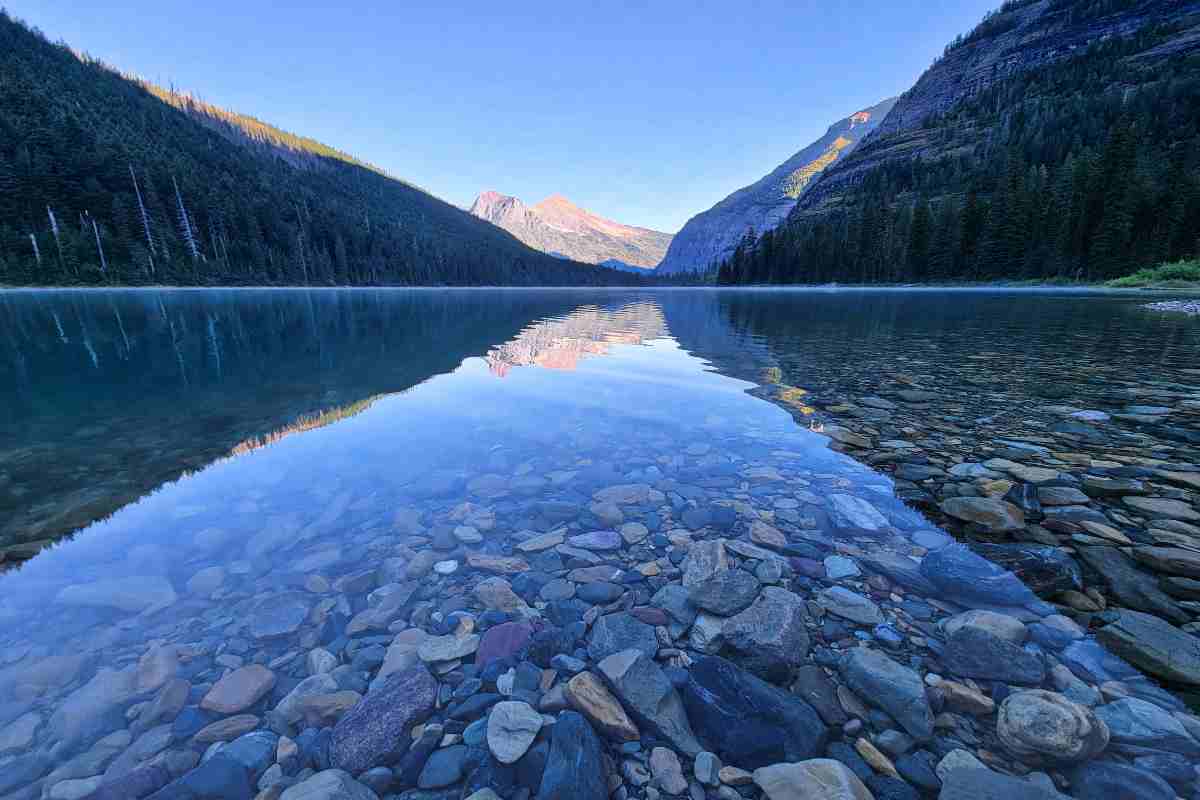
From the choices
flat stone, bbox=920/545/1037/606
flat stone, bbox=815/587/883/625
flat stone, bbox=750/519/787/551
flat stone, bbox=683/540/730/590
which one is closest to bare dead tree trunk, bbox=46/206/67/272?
flat stone, bbox=683/540/730/590

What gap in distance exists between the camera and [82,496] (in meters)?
6.14

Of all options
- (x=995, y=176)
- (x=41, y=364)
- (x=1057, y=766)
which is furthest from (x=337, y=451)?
(x=995, y=176)

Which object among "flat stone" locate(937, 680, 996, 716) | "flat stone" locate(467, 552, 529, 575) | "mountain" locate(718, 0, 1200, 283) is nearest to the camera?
"flat stone" locate(937, 680, 996, 716)

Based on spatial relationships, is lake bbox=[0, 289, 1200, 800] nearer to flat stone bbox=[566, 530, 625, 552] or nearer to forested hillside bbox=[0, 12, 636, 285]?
flat stone bbox=[566, 530, 625, 552]

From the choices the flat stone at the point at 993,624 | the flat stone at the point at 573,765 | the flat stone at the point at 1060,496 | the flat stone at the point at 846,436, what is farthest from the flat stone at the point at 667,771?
the flat stone at the point at 846,436

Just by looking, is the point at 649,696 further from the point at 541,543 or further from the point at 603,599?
the point at 541,543

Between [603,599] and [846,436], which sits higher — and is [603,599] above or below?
below

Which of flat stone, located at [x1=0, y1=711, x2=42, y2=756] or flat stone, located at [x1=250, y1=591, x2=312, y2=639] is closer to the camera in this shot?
flat stone, located at [x1=0, y1=711, x2=42, y2=756]

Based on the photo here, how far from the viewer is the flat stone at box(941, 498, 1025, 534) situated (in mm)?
4754

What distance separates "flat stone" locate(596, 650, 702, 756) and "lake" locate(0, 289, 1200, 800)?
17 millimetres

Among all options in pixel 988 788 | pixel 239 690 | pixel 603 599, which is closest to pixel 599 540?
pixel 603 599

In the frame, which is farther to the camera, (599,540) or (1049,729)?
(599,540)

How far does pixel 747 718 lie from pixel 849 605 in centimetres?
157

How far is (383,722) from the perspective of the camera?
2834 mm
